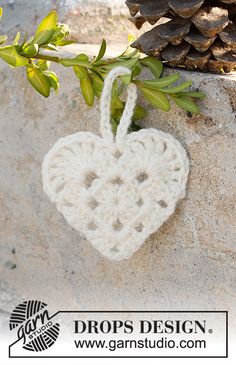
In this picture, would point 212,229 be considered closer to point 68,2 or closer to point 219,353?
point 219,353

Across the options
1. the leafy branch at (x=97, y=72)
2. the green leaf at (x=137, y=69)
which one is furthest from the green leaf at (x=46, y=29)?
the green leaf at (x=137, y=69)

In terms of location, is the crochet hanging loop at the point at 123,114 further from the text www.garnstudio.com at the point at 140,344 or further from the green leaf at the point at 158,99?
the text www.garnstudio.com at the point at 140,344

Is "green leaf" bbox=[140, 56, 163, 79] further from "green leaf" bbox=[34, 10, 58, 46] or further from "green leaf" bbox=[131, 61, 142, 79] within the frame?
"green leaf" bbox=[34, 10, 58, 46]

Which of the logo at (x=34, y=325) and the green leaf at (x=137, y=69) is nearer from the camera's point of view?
the green leaf at (x=137, y=69)

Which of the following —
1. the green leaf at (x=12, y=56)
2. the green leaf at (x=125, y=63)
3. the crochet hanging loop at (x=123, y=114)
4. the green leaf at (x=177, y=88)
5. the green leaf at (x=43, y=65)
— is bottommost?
the crochet hanging loop at (x=123, y=114)

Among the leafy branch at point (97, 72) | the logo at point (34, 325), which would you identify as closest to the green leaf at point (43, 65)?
the leafy branch at point (97, 72)

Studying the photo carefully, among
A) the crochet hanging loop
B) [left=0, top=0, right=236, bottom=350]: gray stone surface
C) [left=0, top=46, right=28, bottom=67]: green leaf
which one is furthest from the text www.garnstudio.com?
[left=0, top=46, right=28, bottom=67]: green leaf

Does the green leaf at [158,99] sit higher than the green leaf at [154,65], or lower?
lower
